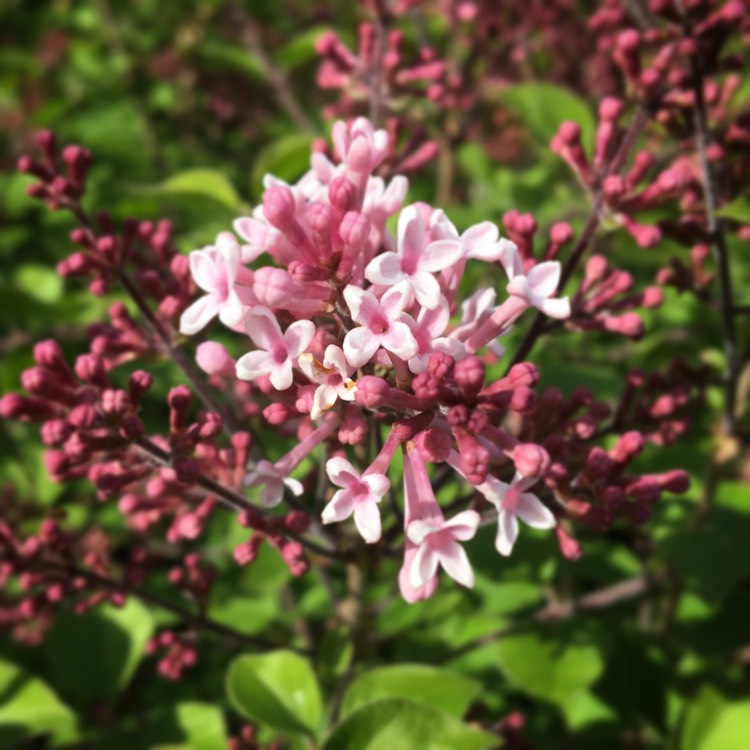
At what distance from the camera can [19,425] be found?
14.6 ft

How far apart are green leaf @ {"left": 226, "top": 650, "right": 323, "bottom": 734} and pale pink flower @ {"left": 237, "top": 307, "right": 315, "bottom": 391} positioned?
107 centimetres

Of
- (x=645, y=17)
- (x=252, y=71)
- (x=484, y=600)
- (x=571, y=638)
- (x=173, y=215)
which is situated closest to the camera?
(x=571, y=638)

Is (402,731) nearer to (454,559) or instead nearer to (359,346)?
(454,559)

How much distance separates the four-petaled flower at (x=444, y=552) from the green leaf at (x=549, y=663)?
1234 millimetres

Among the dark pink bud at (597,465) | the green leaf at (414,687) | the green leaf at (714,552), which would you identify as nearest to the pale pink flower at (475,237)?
the dark pink bud at (597,465)

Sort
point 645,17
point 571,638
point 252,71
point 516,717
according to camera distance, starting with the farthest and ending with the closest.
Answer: point 252,71, point 645,17, point 571,638, point 516,717

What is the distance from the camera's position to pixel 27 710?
299 centimetres

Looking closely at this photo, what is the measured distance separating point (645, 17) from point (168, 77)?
3.49 meters

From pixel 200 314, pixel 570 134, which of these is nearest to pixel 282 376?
pixel 200 314

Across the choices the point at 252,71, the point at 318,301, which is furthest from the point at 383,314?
the point at 252,71

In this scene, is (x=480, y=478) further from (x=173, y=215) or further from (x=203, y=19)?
(x=203, y=19)

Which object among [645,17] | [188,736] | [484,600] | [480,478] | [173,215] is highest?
[480,478]

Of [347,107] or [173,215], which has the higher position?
[347,107]

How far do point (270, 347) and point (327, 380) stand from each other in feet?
0.46
